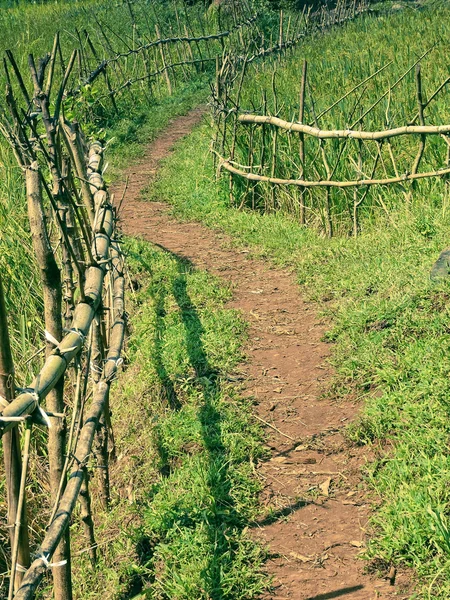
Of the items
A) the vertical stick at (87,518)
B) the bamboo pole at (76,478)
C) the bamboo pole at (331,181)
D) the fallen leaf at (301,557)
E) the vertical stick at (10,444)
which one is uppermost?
the vertical stick at (10,444)

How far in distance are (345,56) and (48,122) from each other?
881cm

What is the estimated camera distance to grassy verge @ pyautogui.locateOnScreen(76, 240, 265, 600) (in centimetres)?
319

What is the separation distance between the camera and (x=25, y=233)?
5.97 m

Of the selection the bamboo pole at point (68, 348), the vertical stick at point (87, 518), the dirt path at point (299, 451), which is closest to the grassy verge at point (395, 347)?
the dirt path at point (299, 451)

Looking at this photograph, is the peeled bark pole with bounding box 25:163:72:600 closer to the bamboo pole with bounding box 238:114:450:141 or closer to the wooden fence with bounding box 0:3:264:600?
the wooden fence with bounding box 0:3:264:600

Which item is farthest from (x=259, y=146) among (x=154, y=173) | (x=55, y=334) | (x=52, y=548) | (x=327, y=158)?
(x=52, y=548)

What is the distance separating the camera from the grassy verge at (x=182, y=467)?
319 centimetres

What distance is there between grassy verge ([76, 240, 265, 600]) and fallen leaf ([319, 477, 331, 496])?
12.8 inches

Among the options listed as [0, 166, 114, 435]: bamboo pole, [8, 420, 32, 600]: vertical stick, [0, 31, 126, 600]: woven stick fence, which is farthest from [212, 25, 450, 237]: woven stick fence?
[8, 420, 32, 600]: vertical stick

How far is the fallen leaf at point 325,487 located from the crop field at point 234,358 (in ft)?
0.04

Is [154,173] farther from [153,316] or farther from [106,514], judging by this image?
[106,514]

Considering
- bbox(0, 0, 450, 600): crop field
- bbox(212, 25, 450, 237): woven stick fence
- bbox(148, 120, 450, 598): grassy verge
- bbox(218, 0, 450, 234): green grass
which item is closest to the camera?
bbox(0, 0, 450, 600): crop field

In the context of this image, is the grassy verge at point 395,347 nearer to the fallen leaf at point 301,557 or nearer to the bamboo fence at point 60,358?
the fallen leaf at point 301,557

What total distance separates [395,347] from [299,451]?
92cm
